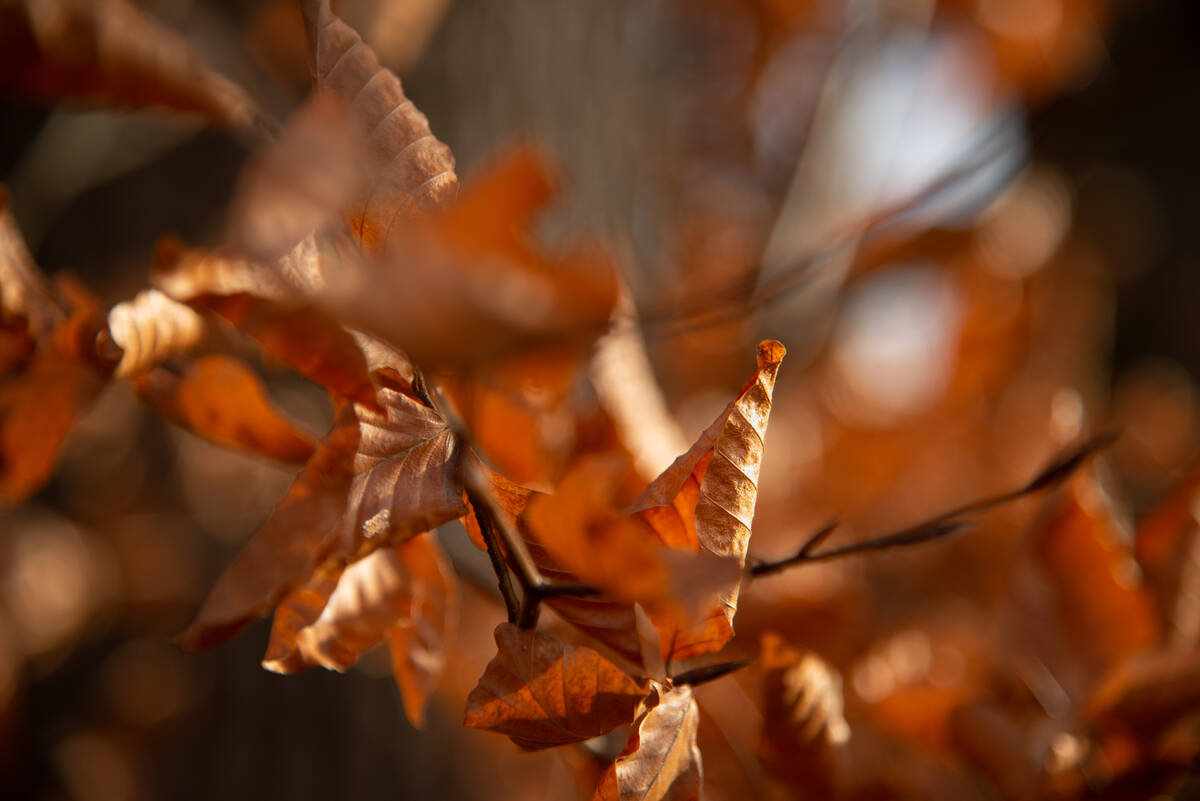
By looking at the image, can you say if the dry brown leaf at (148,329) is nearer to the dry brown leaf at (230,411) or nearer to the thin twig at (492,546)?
the dry brown leaf at (230,411)

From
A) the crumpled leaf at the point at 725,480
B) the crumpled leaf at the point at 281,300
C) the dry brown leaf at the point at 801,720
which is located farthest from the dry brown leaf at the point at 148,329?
the dry brown leaf at the point at 801,720

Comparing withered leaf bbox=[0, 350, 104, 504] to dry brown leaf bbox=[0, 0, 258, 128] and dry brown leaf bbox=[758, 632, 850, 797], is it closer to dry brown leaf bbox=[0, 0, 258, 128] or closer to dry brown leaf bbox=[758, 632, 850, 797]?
dry brown leaf bbox=[0, 0, 258, 128]

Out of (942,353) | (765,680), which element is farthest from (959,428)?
(765,680)

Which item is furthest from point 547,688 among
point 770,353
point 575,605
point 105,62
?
point 105,62

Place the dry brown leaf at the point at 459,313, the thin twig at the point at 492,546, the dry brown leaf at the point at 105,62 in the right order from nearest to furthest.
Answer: the dry brown leaf at the point at 459,313 → the thin twig at the point at 492,546 → the dry brown leaf at the point at 105,62

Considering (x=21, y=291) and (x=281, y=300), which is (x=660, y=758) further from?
(x=21, y=291)

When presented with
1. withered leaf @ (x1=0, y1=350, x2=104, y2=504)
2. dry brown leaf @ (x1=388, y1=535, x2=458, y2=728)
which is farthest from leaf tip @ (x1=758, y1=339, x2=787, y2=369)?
withered leaf @ (x1=0, y1=350, x2=104, y2=504)
